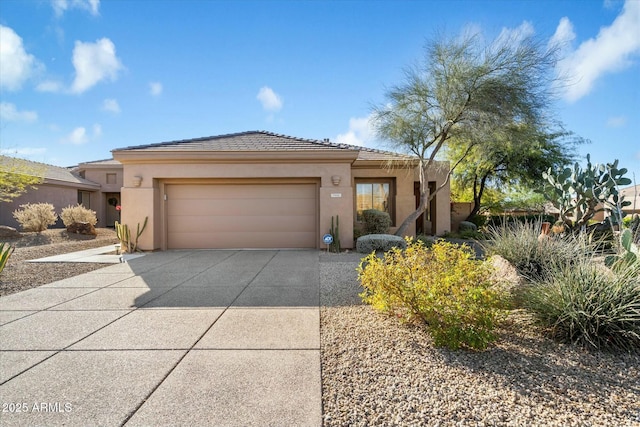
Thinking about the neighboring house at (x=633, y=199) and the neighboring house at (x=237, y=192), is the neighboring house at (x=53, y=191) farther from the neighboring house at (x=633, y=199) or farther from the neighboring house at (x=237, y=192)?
the neighboring house at (x=633, y=199)

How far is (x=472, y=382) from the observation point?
→ 8.76 ft

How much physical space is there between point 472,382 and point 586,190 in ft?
26.2

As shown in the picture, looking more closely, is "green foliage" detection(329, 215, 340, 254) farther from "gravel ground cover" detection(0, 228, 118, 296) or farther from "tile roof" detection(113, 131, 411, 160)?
"gravel ground cover" detection(0, 228, 118, 296)

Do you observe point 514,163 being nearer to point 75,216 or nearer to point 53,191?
point 75,216

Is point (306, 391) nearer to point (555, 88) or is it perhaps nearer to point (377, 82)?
point (377, 82)

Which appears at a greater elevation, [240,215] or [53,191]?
[53,191]

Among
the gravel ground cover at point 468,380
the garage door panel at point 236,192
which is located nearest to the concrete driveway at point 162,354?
the gravel ground cover at point 468,380

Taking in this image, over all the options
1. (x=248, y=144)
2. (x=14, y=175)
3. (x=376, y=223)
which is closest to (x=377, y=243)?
(x=376, y=223)

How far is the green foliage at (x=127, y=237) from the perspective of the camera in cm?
1007

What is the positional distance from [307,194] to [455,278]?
7.82 metres

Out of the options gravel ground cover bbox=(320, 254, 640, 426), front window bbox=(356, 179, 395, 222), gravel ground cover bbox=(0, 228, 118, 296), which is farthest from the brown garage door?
gravel ground cover bbox=(320, 254, 640, 426)

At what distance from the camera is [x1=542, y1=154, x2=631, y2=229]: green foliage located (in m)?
7.79

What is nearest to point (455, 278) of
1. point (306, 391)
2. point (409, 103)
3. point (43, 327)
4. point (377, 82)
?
point (306, 391)

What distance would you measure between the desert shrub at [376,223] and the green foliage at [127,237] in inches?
320
